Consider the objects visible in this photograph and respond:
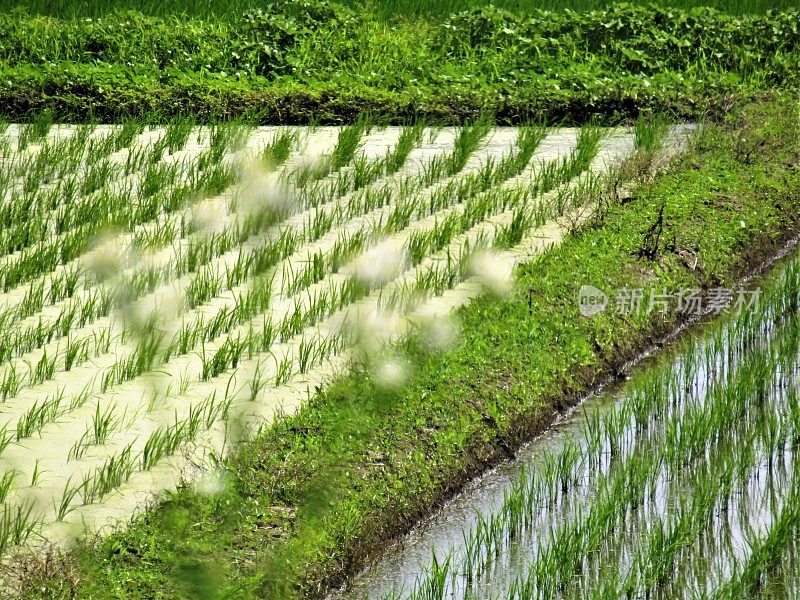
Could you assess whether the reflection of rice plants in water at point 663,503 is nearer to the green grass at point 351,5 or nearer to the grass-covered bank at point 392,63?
the grass-covered bank at point 392,63

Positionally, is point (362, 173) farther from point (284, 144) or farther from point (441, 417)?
point (441, 417)

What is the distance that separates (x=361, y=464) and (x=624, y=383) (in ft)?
4.92

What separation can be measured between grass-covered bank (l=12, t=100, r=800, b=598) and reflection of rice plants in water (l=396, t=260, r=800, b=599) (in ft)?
0.63

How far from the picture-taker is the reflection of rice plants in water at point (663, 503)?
3.14m

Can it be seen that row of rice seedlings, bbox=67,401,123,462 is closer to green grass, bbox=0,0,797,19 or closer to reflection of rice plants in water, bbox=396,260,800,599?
reflection of rice plants in water, bbox=396,260,800,599

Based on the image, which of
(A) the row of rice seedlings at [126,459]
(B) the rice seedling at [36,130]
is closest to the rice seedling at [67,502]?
(A) the row of rice seedlings at [126,459]

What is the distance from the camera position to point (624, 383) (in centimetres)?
471

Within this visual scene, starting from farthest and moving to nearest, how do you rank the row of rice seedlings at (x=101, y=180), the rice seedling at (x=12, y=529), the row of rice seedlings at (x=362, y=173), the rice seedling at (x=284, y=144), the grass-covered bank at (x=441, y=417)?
the rice seedling at (x=284, y=144)
the row of rice seedlings at (x=362, y=173)
the row of rice seedlings at (x=101, y=180)
the rice seedling at (x=12, y=529)
the grass-covered bank at (x=441, y=417)

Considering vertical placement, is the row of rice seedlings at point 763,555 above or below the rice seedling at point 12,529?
below

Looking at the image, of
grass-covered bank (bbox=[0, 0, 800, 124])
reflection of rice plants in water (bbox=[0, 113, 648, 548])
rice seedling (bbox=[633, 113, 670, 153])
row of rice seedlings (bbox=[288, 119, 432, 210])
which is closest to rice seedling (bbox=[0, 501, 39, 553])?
reflection of rice plants in water (bbox=[0, 113, 648, 548])

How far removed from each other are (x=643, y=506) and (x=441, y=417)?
2.14 ft

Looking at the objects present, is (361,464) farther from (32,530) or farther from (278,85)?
(278,85)

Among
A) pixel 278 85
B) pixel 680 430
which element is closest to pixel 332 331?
pixel 680 430

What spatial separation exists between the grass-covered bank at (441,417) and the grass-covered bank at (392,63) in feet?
5.71
